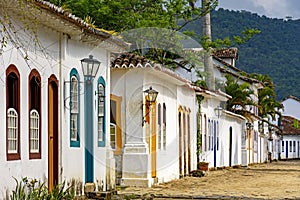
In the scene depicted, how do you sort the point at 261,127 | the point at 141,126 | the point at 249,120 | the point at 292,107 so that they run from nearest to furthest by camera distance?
1. the point at 141,126
2. the point at 249,120
3. the point at 261,127
4. the point at 292,107

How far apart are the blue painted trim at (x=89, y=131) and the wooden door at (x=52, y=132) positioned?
195cm

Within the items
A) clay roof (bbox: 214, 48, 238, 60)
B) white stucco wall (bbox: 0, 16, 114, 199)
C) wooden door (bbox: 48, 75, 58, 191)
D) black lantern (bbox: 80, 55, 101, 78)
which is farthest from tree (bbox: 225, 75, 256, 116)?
wooden door (bbox: 48, 75, 58, 191)

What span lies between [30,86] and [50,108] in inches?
51.9

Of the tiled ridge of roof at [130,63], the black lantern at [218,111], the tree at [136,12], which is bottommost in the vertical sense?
the black lantern at [218,111]

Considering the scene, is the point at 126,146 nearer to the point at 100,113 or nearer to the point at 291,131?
the point at 100,113

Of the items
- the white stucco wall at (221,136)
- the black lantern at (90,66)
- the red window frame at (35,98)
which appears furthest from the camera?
the white stucco wall at (221,136)

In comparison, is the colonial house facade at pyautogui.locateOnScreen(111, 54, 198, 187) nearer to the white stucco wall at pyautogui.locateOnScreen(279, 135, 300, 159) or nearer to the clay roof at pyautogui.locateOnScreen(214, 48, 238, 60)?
the clay roof at pyautogui.locateOnScreen(214, 48, 238, 60)

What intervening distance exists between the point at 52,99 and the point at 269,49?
95207mm

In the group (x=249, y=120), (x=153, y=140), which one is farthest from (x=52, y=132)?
(x=249, y=120)

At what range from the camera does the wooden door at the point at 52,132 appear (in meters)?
14.4

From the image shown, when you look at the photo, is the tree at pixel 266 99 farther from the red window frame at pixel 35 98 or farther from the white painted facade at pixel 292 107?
the red window frame at pixel 35 98

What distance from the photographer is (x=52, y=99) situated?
1477 cm

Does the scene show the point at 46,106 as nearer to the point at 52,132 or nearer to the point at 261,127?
the point at 52,132

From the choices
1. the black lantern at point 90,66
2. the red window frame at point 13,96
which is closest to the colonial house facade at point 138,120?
the black lantern at point 90,66
